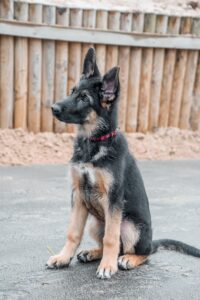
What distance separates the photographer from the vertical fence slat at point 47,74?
822 centimetres

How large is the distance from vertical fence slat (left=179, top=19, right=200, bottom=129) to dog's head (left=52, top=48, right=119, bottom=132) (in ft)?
18.2

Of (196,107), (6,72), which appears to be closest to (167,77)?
(196,107)

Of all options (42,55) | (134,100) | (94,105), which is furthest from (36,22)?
(94,105)

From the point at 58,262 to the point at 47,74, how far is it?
15.4ft

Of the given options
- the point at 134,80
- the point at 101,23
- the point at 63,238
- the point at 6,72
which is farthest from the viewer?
the point at 134,80

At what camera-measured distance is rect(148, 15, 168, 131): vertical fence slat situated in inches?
355

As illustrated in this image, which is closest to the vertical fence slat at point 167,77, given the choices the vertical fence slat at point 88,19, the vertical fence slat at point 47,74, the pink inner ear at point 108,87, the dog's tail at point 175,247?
the vertical fence slat at point 88,19

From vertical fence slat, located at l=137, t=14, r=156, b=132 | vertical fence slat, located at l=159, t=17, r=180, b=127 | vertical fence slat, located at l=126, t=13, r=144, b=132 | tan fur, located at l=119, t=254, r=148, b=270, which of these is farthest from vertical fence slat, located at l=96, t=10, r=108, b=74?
tan fur, located at l=119, t=254, r=148, b=270

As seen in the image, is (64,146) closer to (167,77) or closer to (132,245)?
(167,77)

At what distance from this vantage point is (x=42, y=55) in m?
8.34

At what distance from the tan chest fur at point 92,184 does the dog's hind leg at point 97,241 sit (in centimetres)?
21

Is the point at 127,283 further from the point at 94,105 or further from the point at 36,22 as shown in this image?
the point at 36,22

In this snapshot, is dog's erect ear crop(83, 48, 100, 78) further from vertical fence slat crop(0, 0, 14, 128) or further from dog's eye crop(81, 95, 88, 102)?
vertical fence slat crop(0, 0, 14, 128)

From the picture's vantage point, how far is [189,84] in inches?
371
